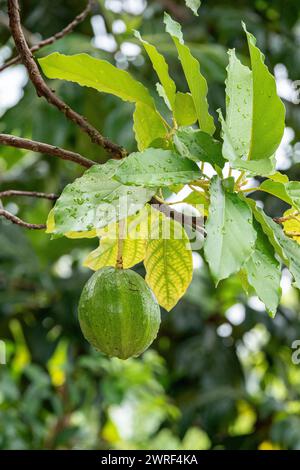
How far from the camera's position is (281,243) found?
2.54ft

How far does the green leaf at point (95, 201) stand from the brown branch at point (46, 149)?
4cm

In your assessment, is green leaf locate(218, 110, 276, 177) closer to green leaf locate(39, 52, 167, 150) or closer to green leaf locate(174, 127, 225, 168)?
green leaf locate(174, 127, 225, 168)

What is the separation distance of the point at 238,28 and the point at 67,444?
162 cm

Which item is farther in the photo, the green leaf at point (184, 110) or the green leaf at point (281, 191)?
the green leaf at point (184, 110)

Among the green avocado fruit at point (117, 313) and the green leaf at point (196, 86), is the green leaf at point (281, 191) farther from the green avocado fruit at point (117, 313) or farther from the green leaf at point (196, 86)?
the green avocado fruit at point (117, 313)

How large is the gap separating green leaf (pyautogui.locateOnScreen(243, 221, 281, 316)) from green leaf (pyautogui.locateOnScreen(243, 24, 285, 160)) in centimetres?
11

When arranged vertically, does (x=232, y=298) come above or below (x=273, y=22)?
below

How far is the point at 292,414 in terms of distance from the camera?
2.41 m

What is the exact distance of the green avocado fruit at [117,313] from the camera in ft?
2.89

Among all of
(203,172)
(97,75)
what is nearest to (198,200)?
(203,172)

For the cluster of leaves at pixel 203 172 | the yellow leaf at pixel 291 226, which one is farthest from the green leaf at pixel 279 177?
the yellow leaf at pixel 291 226

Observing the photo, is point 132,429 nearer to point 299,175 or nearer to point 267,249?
point 299,175

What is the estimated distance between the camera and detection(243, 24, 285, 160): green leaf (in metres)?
0.79
